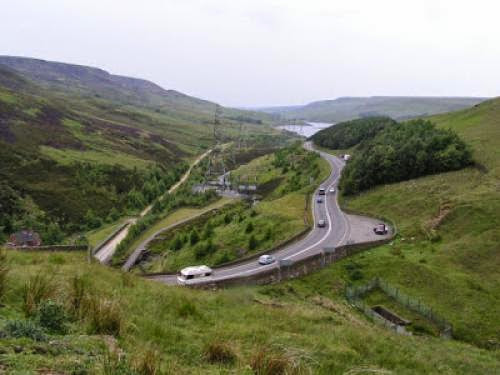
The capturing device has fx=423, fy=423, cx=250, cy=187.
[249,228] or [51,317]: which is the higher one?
[51,317]

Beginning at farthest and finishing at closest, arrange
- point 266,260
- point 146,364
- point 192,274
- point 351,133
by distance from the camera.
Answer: point 351,133
point 266,260
point 192,274
point 146,364

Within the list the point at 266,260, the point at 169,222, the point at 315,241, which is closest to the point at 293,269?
the point at 266,260

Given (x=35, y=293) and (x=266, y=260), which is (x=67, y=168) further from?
(x=35, y=293)

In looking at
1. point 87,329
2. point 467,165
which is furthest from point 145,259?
point 87,329

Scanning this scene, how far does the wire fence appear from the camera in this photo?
81.8 ft

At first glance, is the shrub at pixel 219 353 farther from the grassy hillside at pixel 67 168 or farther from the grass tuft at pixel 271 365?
the grassy hillside at pixel 67 168

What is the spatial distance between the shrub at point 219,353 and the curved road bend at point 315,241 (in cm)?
2277

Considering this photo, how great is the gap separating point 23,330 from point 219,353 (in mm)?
3780

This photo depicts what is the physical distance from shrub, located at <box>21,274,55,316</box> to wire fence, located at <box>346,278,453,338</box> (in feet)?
63.4

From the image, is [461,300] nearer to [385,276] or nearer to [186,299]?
[385,276]

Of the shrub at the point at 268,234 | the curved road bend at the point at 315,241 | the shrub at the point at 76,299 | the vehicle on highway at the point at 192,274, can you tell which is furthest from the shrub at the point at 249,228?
the shrub at the point at 76,299

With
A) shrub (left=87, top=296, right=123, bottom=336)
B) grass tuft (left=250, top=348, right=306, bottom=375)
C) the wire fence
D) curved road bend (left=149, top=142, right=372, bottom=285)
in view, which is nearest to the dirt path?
curved road bend (left=149, top=142, right=372, bottom=285)

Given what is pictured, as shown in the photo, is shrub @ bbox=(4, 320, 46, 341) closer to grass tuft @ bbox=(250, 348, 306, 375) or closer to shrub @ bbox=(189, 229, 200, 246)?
grass tuft @ bbox=(250, 348, 306, 375)

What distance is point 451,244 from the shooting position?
3594 cm
